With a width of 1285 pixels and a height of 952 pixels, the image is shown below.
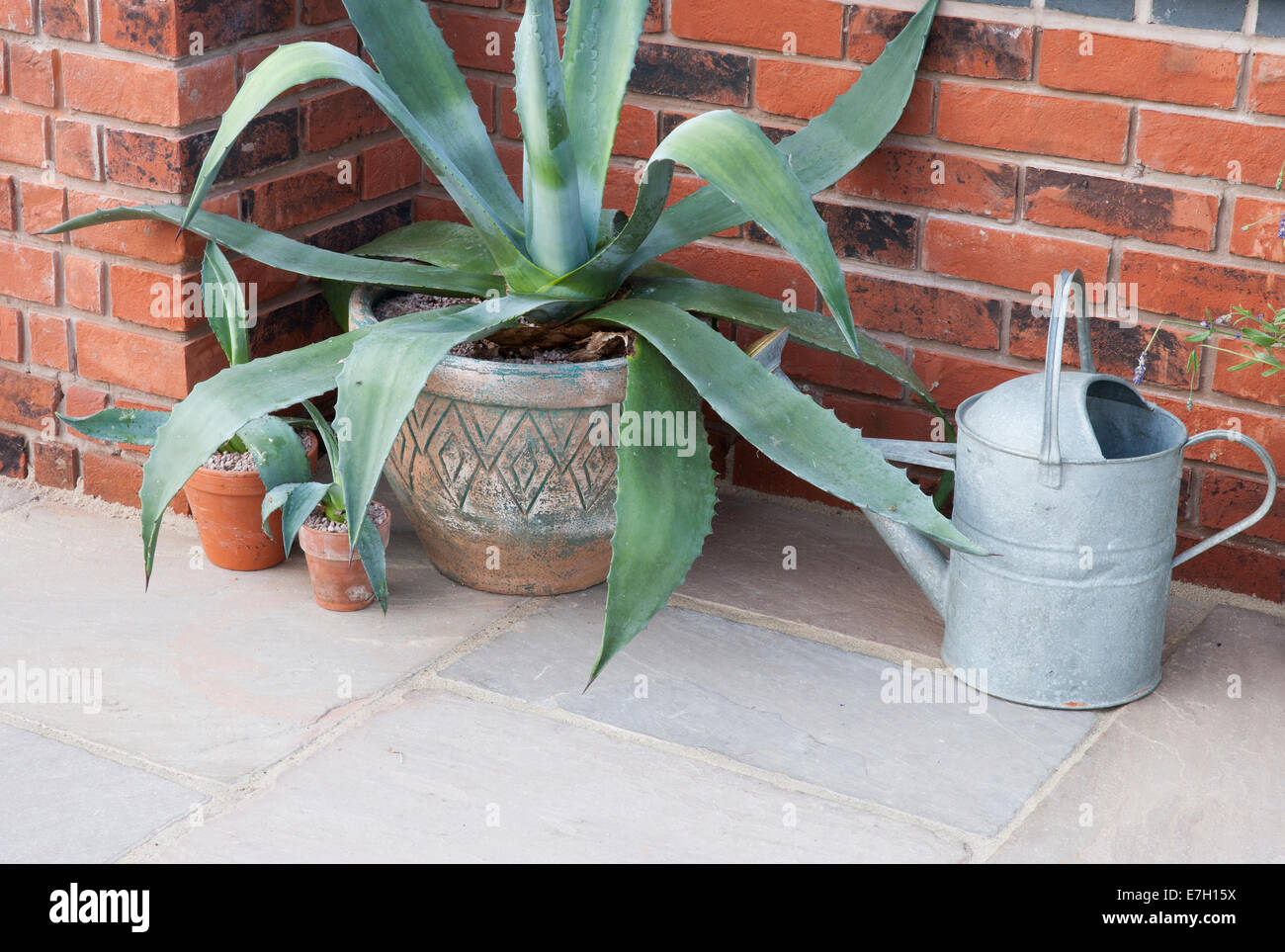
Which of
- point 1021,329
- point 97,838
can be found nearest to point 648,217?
point 1021,329

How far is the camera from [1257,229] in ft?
7.17

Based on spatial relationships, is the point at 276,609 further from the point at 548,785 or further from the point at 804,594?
the point at 804,594

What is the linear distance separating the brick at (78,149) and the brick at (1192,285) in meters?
1.63

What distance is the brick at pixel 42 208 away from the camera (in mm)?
2441

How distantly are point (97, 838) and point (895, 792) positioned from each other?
974 millimetres

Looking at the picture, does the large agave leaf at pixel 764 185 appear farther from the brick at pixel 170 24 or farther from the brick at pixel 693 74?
the brick at pixel 170 24

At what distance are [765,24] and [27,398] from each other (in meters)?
1.45

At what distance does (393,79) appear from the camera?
2.23m

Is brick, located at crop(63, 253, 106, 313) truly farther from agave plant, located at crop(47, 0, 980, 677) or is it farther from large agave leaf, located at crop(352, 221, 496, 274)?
large agave leaf, located at crop(352, 221, 496, 274)

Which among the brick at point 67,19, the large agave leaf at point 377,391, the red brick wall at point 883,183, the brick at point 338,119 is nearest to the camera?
the large agave leaf at point 377,391

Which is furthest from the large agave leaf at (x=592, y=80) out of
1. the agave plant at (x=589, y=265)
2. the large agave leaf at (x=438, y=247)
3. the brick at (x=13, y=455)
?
the brick at (x=13, y=455)

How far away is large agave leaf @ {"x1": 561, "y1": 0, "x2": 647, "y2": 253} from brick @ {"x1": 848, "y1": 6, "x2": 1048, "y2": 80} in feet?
1.33

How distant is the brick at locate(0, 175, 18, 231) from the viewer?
2.48 m

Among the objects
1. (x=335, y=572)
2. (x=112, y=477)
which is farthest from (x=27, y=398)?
(x=335, y=572)
